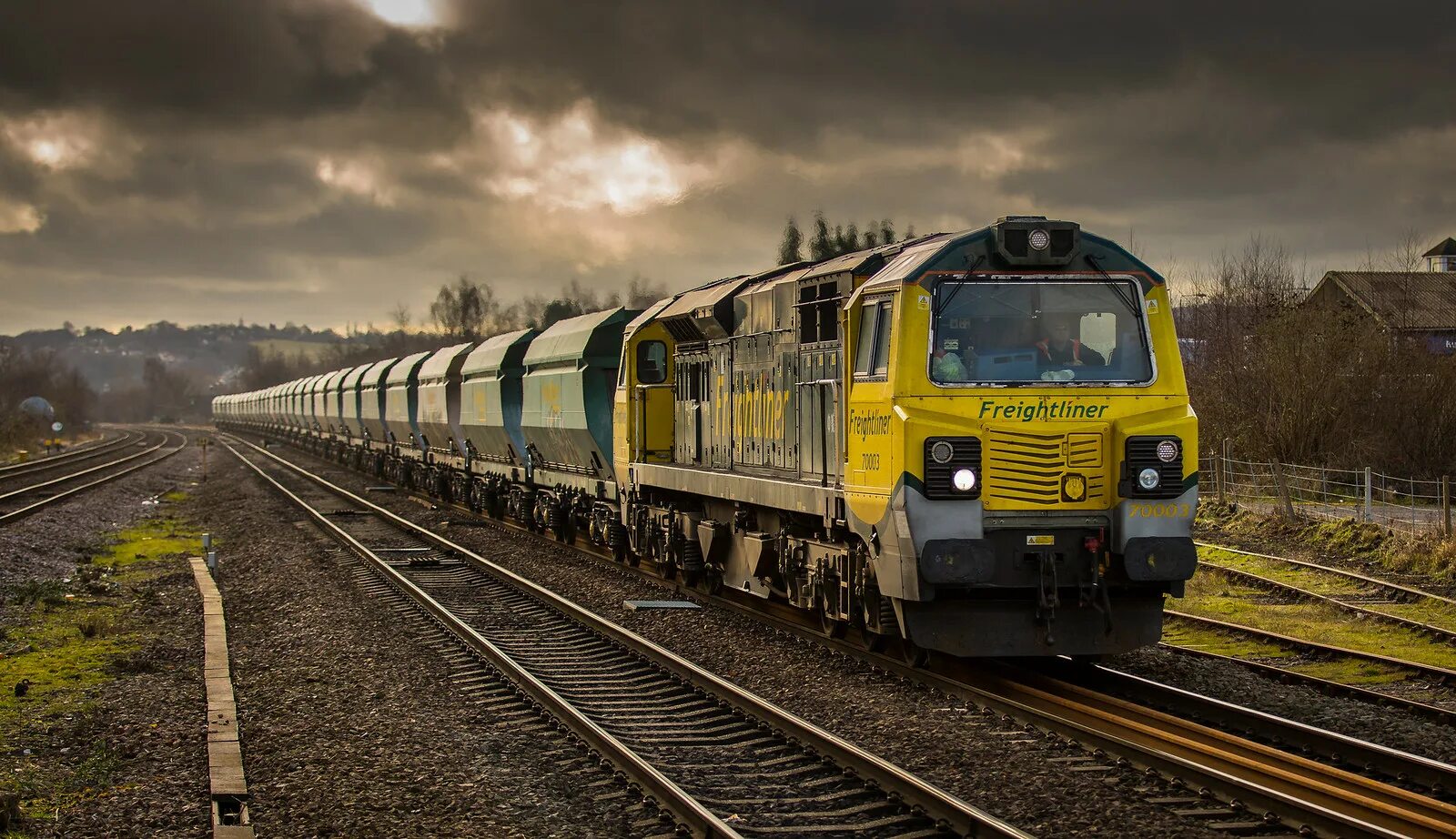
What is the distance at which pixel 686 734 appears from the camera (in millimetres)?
9367

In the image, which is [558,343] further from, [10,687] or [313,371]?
[313,371]

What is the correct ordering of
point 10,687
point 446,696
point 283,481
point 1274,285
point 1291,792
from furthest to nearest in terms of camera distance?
point 283,481, point 1274,285, point 10,687, point 446,696, point 1291,792

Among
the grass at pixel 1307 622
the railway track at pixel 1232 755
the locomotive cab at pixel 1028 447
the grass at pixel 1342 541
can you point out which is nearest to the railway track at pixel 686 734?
the railway track at pixel 1232 755

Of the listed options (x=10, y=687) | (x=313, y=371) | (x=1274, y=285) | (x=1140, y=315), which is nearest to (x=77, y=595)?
(x=10, y=687)

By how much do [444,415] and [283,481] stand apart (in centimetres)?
1437

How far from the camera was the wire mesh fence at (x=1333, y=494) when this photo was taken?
20016 mm

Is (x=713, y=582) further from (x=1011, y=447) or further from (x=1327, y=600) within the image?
(x=1327, y=600)

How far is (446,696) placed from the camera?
35.7ft

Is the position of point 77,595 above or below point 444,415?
below

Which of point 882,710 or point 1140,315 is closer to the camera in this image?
point 882,710

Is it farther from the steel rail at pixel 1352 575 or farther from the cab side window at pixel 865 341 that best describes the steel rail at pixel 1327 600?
the cab side window at pixel 865 341

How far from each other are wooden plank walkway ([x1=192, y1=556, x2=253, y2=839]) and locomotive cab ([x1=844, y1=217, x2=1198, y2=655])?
4.84m

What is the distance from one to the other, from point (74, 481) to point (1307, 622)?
1588 inches

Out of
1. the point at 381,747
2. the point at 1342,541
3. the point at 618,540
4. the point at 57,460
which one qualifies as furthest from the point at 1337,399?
the point at 57,460
